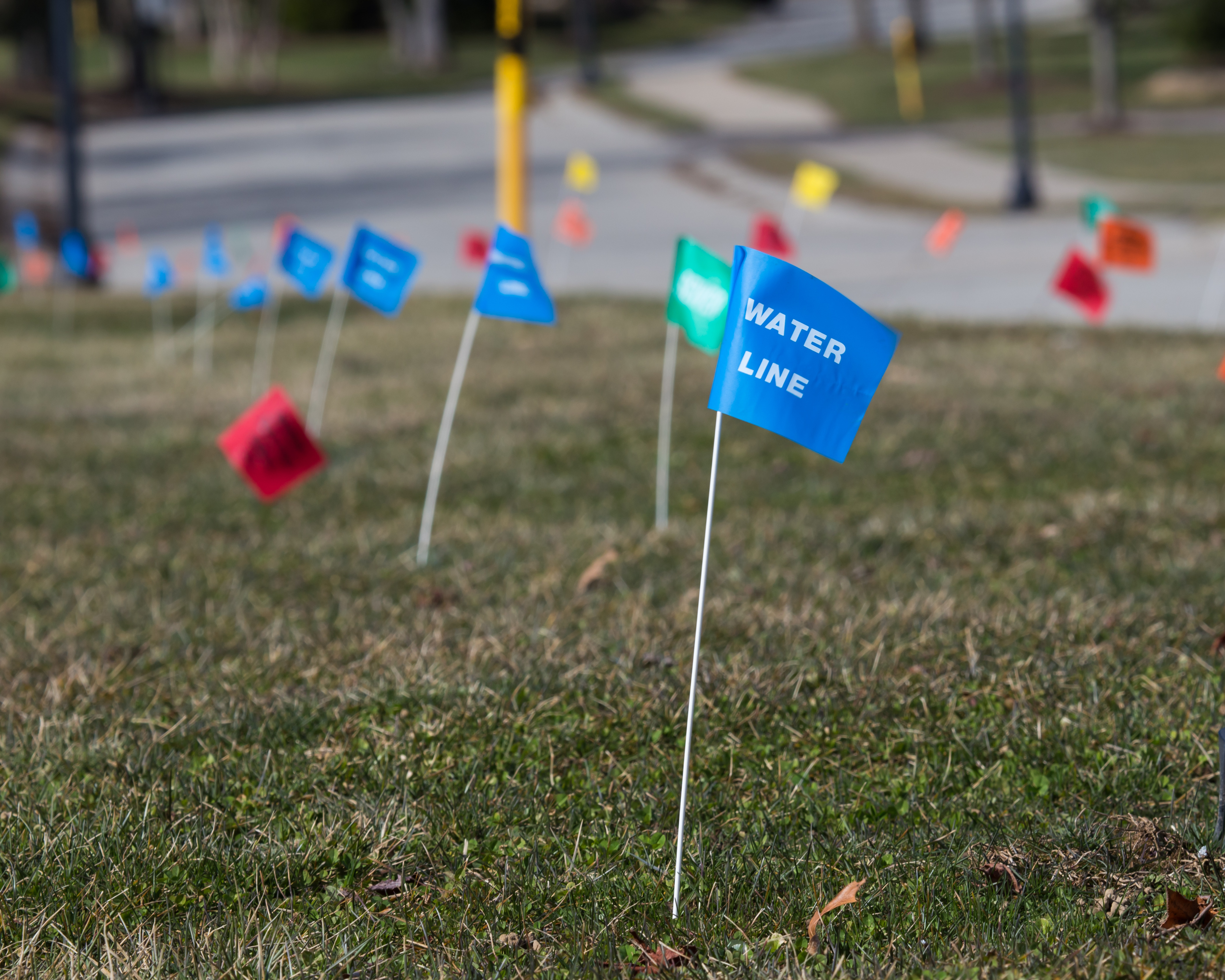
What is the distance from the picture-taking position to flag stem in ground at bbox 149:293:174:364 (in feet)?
38.4

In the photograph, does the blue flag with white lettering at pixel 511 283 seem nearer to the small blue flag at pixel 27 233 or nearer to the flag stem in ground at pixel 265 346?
the flag stem in ground at pixel 265 346

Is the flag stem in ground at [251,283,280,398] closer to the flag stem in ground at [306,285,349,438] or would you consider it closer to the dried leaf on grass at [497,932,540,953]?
the flag stem in ground at [306,285,349,438]

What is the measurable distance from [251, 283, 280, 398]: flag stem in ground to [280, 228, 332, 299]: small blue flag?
2.31m

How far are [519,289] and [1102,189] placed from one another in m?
20.1

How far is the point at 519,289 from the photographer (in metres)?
4.66

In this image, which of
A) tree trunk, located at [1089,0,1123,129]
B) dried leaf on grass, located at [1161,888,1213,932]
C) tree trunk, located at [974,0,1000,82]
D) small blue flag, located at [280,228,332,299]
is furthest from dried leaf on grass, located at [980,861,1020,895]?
tree trunk, located at [974,0,1000,82]

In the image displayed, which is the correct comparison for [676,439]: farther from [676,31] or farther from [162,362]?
[676,31]

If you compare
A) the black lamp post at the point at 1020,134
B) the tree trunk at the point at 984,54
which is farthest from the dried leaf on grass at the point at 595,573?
the tree trunk at the point at 984,54

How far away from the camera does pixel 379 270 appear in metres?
5.65

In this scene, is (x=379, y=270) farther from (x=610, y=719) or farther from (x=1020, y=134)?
(x=1020, y=134)

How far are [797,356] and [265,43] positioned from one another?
5882 centimetres

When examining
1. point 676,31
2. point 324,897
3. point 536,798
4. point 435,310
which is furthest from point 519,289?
point 676,31

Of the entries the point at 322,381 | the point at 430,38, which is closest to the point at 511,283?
the point at 322,381

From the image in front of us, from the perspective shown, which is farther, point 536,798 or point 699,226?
point 699,226
